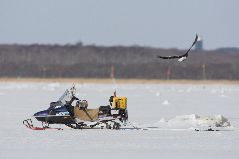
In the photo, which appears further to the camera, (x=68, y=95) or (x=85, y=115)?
(x=68, y=95)

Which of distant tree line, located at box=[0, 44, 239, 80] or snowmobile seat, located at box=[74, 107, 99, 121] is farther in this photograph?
distant tree line, located at box=[0, 44, 239, 80]

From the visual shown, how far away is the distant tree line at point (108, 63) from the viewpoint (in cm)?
9500

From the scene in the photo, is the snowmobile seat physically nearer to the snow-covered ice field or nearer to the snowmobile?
the snowmobile

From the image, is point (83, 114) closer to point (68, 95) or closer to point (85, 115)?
point (85, 115)

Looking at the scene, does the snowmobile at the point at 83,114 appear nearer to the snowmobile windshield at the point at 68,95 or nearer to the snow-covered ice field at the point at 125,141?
the snowmobile windshield at the point at 68,95

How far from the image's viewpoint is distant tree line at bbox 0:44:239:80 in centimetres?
9500

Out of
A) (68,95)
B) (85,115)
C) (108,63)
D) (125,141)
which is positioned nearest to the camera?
(125,141)

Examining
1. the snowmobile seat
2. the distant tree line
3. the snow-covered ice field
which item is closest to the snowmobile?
the snowmobile seat

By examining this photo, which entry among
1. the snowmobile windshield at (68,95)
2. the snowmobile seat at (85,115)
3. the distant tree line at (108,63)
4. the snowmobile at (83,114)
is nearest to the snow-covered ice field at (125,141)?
the snowmobile at (83,114)

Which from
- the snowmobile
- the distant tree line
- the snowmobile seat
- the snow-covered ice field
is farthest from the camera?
the distant tree line

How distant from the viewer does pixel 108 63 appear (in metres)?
110

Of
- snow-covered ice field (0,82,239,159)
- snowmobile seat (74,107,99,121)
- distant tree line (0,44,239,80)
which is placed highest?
distant tree line (0,44,239,80)

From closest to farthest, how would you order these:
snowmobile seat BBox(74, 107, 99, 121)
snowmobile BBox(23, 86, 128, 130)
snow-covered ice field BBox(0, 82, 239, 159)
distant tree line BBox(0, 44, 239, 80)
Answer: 1. snow-covered ice field BBox(0, 82, 239, 159)
2. snowmobile BBox(23, 86, 128, 130)
3. snowmobile seat BBox(74, 107, 99, 121)
4. distant tree line BBox(0, 44, 239, 80)

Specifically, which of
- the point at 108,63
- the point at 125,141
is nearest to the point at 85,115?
the point at 125,141
